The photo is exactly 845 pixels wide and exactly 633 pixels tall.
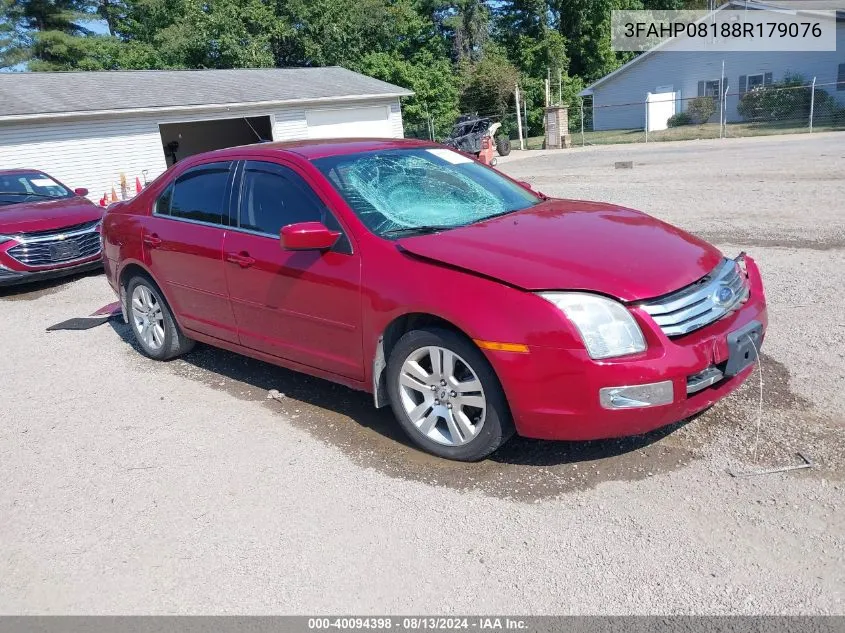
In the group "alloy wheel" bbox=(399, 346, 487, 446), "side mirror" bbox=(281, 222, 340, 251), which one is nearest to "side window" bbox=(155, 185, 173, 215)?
"side mirror" bbox=(281, 222, 340, 251)

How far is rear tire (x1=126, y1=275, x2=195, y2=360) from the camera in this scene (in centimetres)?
577

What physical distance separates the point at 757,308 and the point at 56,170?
2105cm

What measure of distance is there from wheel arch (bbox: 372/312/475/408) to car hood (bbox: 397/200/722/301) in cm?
31

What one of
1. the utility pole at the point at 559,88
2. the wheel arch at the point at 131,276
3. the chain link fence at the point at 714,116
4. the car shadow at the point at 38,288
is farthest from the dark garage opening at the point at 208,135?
the wheel arch at the point at 131,276

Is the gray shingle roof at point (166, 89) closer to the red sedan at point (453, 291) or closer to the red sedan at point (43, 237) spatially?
the red sedan at point (43, 237)

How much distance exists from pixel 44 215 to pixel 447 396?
7.86 metres

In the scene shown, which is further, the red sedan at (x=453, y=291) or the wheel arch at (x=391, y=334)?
the wheel arch at (x=391, y=334)

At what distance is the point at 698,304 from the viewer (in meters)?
3.53

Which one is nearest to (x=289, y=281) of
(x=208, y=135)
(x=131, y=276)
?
(x=131, y=276)

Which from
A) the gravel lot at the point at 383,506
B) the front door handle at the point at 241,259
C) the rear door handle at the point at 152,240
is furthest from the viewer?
the rear door handle at the point at 152,240

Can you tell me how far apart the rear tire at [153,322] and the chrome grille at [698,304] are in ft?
12.6

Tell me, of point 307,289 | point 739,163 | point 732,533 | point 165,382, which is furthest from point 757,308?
point 739,163

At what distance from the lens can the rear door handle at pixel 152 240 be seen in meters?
5.50

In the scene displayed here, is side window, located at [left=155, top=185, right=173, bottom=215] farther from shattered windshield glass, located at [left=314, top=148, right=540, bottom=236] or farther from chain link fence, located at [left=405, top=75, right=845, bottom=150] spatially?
chain link fence, located at [left=405, top=75, right=845, bottom=150]
